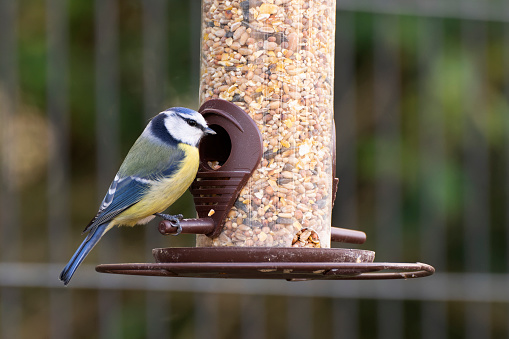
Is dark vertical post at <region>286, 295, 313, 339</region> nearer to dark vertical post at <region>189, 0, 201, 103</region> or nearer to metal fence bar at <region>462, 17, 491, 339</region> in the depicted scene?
metal fence bar at <region>462, 17, 491, 339</region>

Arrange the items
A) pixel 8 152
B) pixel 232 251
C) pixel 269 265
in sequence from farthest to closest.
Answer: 1. pixel 8 152
2. pixel 232 251
3. pixel 269 265

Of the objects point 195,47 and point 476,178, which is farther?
point 476,178

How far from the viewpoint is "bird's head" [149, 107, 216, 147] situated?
134 inches

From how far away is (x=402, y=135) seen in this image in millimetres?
6176

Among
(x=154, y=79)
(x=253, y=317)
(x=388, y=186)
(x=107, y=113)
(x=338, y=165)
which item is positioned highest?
(x=154, y=79)

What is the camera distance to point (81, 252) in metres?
3.36

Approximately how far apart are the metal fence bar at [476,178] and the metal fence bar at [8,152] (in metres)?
2.94

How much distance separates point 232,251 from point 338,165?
312cm

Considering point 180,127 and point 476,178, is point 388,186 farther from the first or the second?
point 180,127

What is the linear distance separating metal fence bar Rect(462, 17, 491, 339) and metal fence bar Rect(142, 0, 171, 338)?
2.01 m

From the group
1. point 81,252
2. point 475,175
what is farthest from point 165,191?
point 475,175

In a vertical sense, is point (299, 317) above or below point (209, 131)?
below

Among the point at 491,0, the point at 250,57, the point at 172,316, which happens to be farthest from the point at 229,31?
the point at 491,0

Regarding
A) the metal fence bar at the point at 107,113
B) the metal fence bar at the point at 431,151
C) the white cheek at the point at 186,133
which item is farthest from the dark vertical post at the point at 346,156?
the white cheek at the point at 186,133
